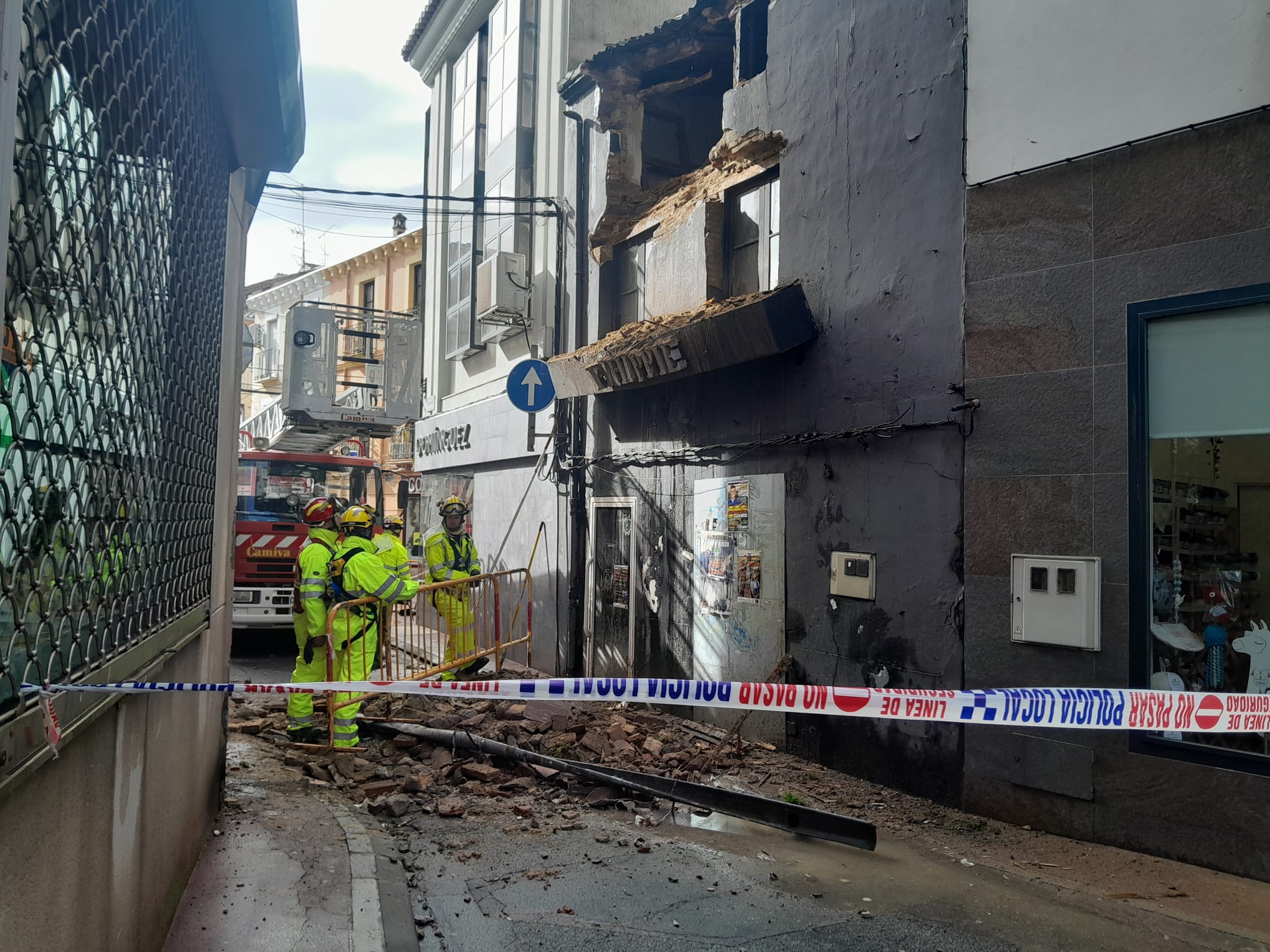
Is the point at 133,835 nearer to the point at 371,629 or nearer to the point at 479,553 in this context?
the point at 371,629

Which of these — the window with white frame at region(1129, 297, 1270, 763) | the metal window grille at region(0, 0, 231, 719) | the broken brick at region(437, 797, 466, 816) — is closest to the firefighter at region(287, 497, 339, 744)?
the broken brick at region(437, 797, 466, 816)

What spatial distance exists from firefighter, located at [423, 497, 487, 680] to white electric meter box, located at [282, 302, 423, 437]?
5725mm

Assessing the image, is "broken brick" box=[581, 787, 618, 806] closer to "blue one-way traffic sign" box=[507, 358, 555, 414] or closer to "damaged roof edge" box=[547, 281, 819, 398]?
"damaged roof edge" box=[547, 281, 819, 398]

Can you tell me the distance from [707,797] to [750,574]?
8.45 ft

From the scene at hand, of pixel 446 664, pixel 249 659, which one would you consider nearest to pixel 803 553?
pixel 446 664

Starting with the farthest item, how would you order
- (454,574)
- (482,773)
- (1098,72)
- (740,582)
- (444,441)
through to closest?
(444,441) < (454,574) < (740,582) < (482,773) < (1098,72)

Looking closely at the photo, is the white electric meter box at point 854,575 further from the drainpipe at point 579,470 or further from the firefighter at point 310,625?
the drainpipe at point 579,470

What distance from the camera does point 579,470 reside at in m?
11.8

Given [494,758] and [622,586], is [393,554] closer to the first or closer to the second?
[622,586]

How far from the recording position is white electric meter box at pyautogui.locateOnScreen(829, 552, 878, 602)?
7.23 m

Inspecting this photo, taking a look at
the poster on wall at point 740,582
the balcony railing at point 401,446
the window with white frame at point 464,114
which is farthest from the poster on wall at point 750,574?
the balcony railing at point 401,446

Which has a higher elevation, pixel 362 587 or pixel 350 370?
pixel 350 370

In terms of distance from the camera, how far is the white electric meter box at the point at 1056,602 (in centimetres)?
576

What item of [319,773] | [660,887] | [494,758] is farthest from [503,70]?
[660,887]
